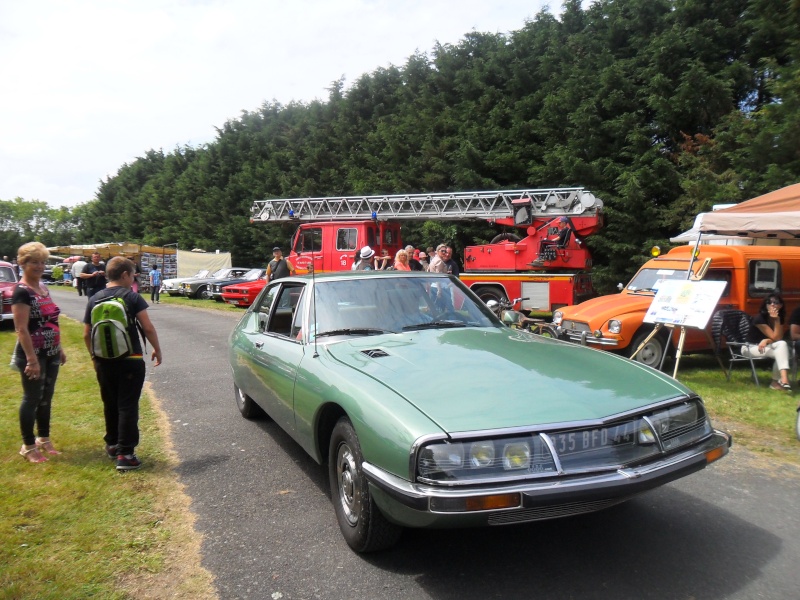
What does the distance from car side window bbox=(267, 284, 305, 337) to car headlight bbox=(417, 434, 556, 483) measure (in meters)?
2.12

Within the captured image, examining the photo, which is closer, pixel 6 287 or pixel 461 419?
pixel 461 419

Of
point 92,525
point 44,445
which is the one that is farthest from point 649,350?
point 44,445

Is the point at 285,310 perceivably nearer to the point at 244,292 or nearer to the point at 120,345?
the point at 120,345

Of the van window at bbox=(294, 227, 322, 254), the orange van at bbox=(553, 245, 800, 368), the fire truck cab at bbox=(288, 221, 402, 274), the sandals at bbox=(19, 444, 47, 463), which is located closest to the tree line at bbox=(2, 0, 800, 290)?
the orange van at bbox=(553, 245, 800, 368)

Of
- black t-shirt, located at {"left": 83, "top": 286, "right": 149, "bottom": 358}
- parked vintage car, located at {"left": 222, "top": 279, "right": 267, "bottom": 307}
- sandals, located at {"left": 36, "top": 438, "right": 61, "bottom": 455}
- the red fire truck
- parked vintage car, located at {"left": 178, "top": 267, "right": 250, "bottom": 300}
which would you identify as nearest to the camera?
black t-shirt, located at {"left": 83, "top": 286, "right": 149, "bottom": 358}

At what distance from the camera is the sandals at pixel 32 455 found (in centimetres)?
461

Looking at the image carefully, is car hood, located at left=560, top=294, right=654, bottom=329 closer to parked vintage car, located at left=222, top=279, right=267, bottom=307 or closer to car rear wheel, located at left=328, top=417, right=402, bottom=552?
car rear wheel, located at left=328, top=417, right=402, bottom=552

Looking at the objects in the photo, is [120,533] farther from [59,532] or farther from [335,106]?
[335,106]

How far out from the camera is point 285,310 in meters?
4.74

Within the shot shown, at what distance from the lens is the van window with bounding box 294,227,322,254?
56.5 ft

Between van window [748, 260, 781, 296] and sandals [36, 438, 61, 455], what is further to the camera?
van window [748, 260, 781, 296]

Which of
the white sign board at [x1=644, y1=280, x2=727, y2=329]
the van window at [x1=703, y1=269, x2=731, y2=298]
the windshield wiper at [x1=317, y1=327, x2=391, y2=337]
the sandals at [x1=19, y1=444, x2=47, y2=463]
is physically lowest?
the sandals at [x1=19, y1=444, x2=47, y2=463]

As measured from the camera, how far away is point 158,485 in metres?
4.22

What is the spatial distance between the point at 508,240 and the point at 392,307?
11868 millimetres
